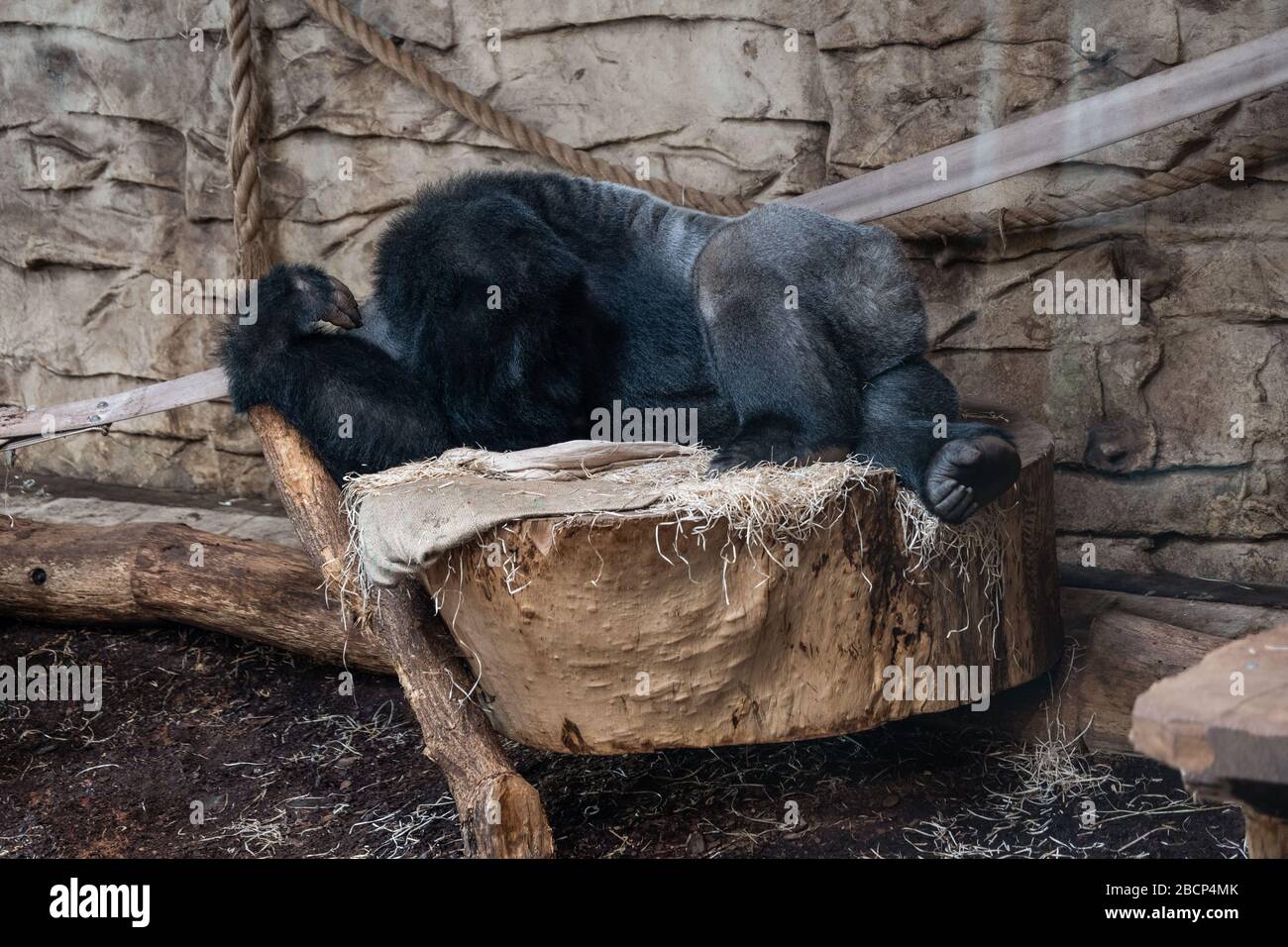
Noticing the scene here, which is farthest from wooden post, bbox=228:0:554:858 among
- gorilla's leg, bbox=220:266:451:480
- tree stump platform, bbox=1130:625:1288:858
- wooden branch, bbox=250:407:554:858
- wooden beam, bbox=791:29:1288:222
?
wooden beam, bbox=791:29:1288:222

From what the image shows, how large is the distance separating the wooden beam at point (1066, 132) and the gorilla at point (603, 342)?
0.70m

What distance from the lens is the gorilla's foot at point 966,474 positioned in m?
2.96

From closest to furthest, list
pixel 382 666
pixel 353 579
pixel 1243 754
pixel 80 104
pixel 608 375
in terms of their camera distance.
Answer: pixel 1243 754 → pixel 353 579 → pixel 608 375 → pixel 382 666 → pixel 80 104

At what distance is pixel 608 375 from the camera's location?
3.63m

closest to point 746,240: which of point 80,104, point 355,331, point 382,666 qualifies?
point 355,331

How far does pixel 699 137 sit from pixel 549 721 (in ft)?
9.26

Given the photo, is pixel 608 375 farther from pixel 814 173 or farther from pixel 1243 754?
pixel 1243 754

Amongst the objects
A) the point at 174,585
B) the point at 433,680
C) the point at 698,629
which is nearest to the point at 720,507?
the point at 698,629

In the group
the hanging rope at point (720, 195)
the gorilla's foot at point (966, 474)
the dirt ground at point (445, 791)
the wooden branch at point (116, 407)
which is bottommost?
the dirt ground at point (445, 791)

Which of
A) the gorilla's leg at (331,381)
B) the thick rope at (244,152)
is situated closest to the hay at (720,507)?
the gorilla's leg at (331,381)

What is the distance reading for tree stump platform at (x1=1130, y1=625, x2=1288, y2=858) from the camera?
1.55 metres

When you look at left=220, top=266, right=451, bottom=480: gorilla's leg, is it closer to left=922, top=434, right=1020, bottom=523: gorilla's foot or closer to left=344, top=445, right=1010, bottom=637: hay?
left=344, top=445, right=1010, bottom=637: hay

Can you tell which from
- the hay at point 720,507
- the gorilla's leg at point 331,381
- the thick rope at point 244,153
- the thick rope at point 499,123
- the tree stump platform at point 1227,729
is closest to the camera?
the tree stump platform at point 1227,729

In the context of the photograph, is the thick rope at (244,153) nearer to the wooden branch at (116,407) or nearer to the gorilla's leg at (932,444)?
the wooden branch at (116,407)
